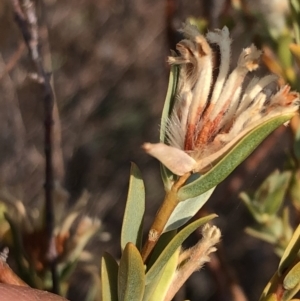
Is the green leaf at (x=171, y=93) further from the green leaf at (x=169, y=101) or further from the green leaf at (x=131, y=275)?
the green leaf at (x=131, y=275)

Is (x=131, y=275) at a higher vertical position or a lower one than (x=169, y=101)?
lower

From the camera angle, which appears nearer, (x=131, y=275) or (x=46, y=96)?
(x=131, y=275)

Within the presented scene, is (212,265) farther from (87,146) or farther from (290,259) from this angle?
(87,146)

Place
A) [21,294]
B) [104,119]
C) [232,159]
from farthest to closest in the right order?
A: [104,119], [21,294], [232,159]

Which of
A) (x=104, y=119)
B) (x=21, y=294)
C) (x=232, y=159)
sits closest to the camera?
(x=232, y=159)

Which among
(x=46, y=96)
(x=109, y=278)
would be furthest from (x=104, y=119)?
(x=109, y=278)

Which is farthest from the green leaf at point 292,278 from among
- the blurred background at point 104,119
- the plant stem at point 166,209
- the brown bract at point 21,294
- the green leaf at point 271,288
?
the blurred background at point 104,119

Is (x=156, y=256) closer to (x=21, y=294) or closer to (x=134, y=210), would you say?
(x=134, y=210)

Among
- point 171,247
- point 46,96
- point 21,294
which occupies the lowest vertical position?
point 21,294
